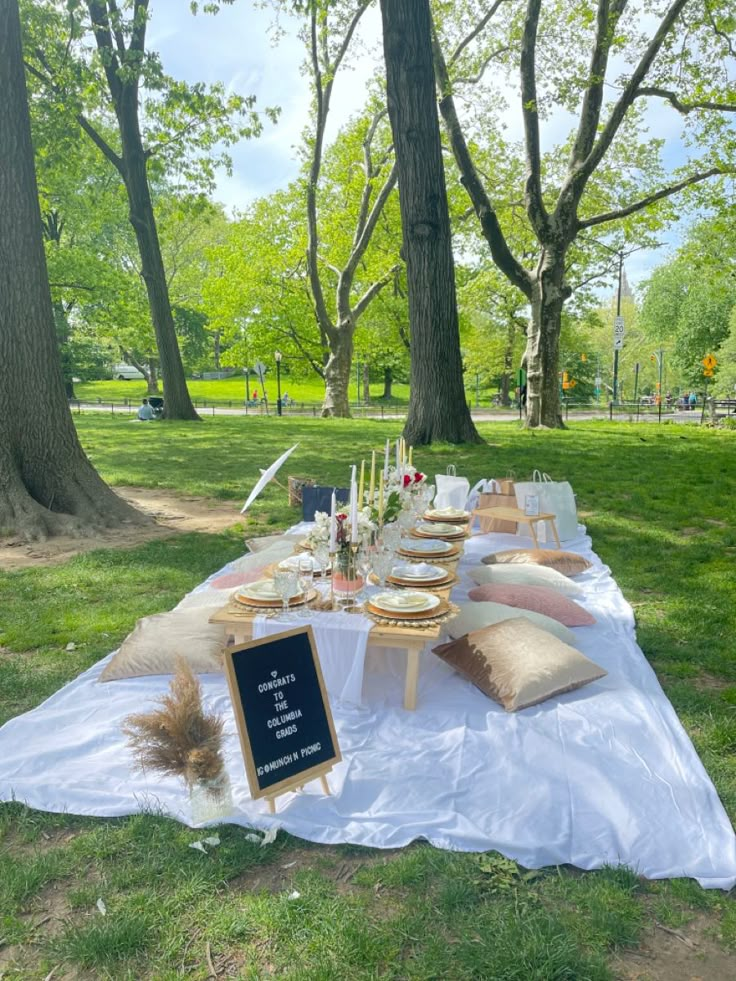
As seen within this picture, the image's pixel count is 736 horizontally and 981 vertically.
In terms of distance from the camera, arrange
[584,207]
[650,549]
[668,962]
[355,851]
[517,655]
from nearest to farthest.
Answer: [668,962] → [355,851] → [517,655] → [650,549] → [584,207]

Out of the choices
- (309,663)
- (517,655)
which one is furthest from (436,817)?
(517,655)

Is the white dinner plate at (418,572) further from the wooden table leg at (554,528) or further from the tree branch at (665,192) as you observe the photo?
the tree branch at (665,192)

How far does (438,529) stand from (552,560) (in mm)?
1270

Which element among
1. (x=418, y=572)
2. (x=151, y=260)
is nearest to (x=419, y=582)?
(x=418, y=572)

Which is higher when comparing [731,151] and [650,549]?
[731,151]

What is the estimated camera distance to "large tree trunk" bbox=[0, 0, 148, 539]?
816 cm

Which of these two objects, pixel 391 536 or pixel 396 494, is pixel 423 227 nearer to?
pixel 396 494

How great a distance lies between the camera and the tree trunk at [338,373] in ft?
88.8

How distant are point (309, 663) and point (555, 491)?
5139 millimetres

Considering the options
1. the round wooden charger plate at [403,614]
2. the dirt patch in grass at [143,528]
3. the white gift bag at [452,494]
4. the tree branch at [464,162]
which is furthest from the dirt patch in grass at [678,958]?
the tree branch at [464,162]

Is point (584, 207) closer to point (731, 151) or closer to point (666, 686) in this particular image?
point (731, 151)

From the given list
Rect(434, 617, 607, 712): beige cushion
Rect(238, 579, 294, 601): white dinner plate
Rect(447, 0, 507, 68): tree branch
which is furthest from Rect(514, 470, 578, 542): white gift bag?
Rect(447, 0, 507, 68): tree branch

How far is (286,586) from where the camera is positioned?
4102 millimetres

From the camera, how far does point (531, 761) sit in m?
3.43
